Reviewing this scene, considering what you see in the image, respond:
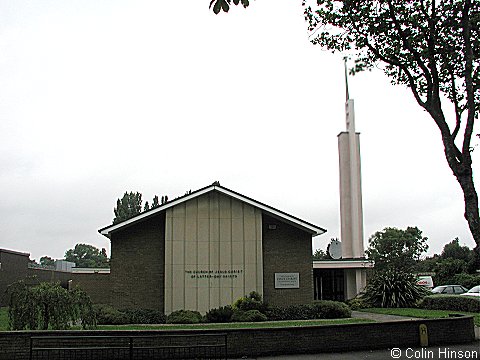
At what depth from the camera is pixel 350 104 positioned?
130ft

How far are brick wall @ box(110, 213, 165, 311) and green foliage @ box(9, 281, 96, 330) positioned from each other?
9277 mm

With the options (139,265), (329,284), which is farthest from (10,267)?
(329,284)

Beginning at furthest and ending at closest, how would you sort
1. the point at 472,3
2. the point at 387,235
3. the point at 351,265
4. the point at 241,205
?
the point at 387,235, the point at 351,265, the point at 241,205, the point at 472,3

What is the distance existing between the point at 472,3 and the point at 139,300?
17.2 metres

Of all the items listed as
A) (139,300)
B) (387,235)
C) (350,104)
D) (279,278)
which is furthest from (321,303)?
(387,235)

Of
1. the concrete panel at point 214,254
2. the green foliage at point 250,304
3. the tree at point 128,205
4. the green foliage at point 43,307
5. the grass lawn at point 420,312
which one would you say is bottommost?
the grass lawn at point 420,312

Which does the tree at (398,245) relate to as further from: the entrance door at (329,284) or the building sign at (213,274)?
the building sign at (213,274)

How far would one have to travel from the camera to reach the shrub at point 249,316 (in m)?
22.0

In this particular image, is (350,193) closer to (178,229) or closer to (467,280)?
(467,280)

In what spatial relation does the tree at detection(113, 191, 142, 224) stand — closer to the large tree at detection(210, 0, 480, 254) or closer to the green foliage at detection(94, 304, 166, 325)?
the green foliage at detection(94, 304, 166, 325)

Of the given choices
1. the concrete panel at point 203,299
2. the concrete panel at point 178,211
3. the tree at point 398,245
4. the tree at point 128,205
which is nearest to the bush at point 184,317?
the concrete panel at point 203,299

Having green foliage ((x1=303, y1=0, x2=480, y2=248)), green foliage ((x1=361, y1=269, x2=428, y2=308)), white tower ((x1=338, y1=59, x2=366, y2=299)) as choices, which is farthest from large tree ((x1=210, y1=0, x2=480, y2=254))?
white tower ((x1=338, y1=59, x2=366, y2=299))

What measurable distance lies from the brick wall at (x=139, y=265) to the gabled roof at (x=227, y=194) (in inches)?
24.9

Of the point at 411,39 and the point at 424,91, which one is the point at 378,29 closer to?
the point at 411,39
